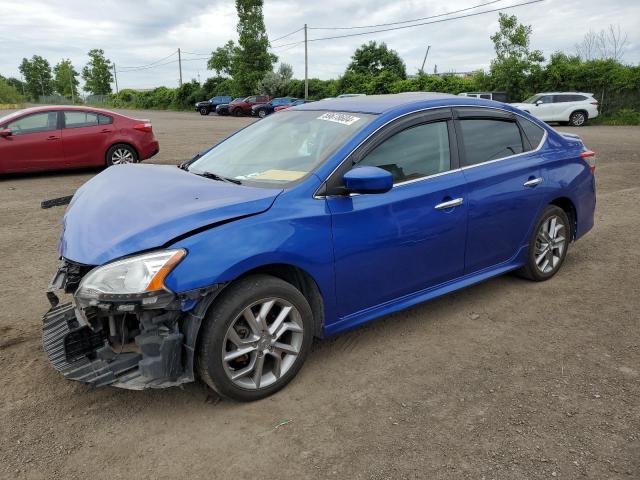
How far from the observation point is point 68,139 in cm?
1033

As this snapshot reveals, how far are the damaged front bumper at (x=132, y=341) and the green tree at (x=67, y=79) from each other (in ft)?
393

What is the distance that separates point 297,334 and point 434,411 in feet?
2.84

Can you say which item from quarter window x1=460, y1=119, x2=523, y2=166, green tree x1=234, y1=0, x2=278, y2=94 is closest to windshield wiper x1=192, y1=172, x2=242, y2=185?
quarter window x1=460, y1=119, x2=523, y2=166

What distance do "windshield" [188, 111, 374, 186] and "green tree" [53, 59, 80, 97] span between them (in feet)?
390

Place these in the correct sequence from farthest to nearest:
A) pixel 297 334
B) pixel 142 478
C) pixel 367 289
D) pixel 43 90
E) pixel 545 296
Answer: pixel 43 90, pixel 545 296, pixel 367 289, pixel 297 334, pixel 142 478

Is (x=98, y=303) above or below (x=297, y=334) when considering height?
above

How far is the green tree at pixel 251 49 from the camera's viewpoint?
50031 millimetres

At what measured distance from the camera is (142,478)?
2398 millimetres

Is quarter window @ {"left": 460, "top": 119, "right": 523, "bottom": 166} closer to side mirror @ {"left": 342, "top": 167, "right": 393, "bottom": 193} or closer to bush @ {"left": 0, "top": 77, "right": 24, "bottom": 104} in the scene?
side mirror @ {"left": 342, "top": 167, "right": 393, "bottom": 193}

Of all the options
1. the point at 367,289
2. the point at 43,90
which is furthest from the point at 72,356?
the point at 43,90

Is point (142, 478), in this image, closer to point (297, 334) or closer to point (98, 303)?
point (98, 303)

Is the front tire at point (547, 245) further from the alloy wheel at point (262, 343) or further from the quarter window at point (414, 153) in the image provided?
the alloy wheel at point (262, 343)

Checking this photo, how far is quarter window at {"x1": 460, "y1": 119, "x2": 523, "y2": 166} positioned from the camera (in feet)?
13.0

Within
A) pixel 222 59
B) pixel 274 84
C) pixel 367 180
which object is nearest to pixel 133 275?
pixel 367 180
